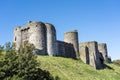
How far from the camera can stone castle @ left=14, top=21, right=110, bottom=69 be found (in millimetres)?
54625

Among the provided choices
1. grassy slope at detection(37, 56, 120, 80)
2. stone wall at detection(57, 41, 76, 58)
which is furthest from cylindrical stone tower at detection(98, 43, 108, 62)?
grassy slope at detection(37, 56, 120, 80)

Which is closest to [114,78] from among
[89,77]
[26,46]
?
[89,77]

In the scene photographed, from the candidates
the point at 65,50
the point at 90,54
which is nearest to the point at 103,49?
the point at 90,54

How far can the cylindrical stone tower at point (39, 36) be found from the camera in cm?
5419

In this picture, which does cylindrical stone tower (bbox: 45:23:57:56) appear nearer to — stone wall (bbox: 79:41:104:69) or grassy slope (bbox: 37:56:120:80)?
grassy slope (bbox: 37:56:120:80)

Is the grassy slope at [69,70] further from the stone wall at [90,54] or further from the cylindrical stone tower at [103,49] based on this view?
the cylindrical stone tower at [103,49]

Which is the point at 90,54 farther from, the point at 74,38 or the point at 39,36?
the point at 39,36

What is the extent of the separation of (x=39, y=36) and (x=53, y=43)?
3532mm

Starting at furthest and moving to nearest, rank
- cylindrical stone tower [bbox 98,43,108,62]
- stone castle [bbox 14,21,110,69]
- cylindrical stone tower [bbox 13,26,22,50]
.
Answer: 1. cylindrical stone tower [bbox 98,43,108,62]
2. cylindrical stone tower [bbox 13,26,22,50]
3. stone castle [bbox 14,21,110,69]

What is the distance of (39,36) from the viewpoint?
54.3 metres

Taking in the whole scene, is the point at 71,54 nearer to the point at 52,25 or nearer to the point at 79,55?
the point at 79,55

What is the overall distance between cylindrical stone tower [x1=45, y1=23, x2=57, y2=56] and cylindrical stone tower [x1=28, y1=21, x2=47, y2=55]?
34.1 inches

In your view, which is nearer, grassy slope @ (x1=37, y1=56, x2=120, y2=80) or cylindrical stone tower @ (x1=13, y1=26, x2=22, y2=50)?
grassy slope @ (x1=37, y1=56, x2=120, y2=80)

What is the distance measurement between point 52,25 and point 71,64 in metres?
10.2
